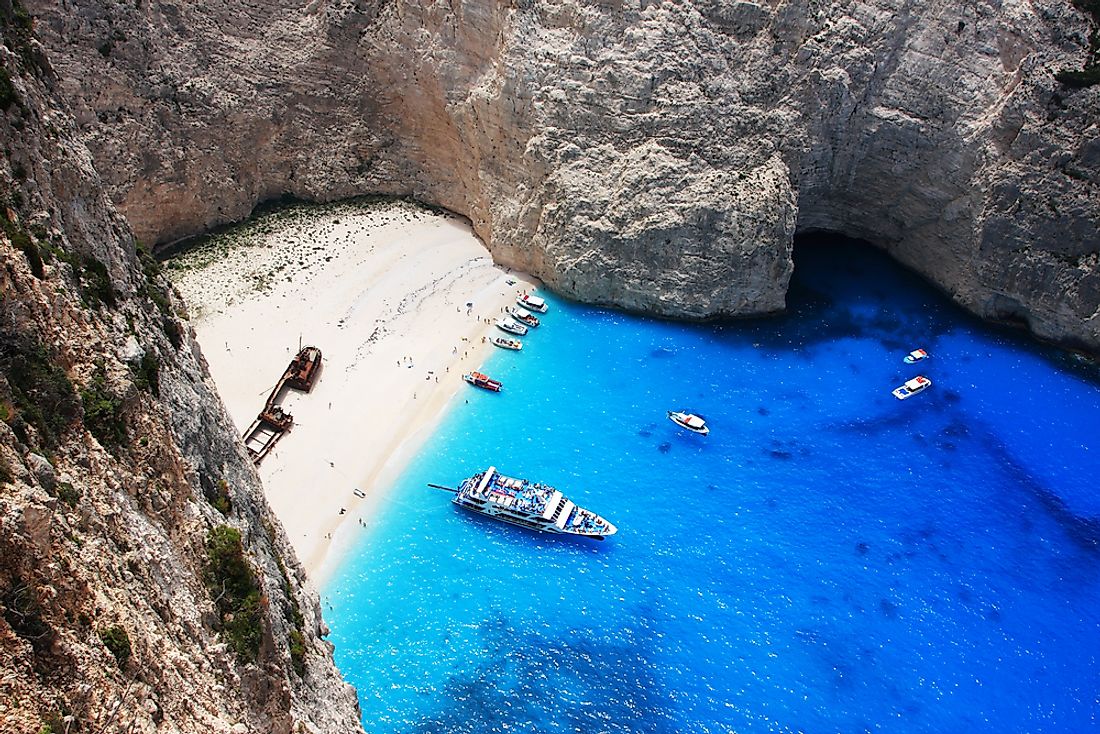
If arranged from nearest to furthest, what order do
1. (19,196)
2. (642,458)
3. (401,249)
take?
(19,196)
(642,458)
(401,249)

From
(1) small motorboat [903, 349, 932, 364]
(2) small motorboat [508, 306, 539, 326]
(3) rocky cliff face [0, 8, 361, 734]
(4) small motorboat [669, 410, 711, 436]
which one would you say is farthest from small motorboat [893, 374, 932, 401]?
(3) rocky cliff face [0, 8, 361, 734]

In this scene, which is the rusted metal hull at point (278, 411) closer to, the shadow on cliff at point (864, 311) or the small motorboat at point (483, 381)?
the small motorboat at point (483, 381)

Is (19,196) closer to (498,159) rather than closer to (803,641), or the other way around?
(803,641)

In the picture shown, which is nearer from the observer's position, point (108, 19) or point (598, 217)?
point (108, 19)

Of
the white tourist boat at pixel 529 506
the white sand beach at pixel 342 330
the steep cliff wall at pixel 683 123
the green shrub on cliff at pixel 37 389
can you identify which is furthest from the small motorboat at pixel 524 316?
the green shrub on cliff at pixel 37 389

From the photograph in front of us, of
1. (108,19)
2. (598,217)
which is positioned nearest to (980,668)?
(598,217)
